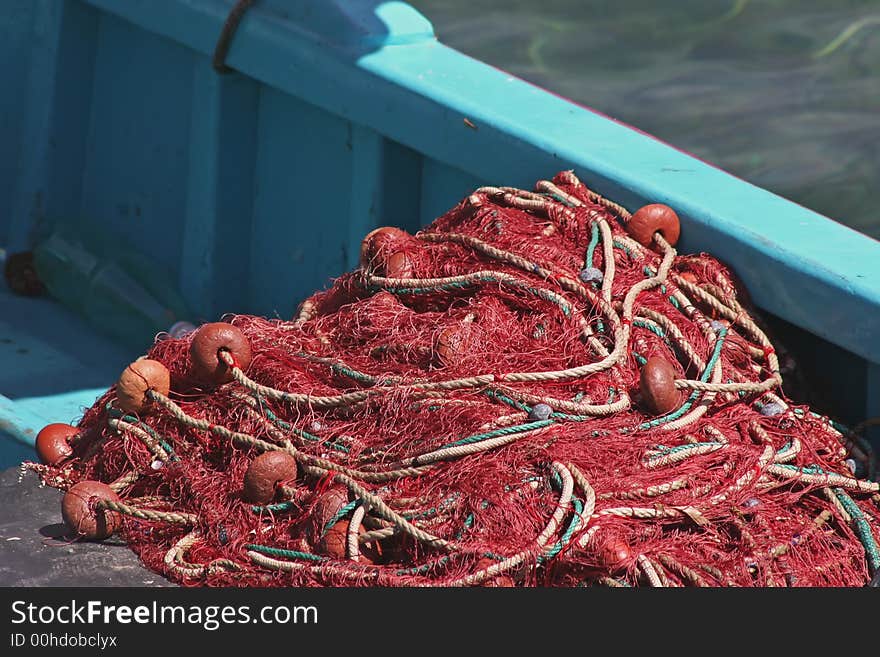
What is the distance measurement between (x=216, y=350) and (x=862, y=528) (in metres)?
1.46

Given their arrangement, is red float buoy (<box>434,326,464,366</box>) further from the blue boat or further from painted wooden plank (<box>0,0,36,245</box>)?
painted wooden plank (<box>0,0,36,245</box>)

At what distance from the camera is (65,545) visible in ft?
9.31

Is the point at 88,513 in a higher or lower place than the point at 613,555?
lower

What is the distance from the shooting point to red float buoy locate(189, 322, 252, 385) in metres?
2.97

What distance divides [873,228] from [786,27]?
186 cm

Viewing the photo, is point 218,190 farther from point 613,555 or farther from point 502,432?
point 613,555

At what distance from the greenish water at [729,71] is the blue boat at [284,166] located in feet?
7.22

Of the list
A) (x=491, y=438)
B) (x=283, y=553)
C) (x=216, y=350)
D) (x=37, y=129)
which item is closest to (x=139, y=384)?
(x=216, y=350)

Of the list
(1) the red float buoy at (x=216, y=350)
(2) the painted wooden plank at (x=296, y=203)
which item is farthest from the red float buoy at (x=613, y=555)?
(2) the painted wooden plank at (x=296, y=203)

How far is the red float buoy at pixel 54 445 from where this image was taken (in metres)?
3.21

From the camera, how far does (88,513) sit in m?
2.84

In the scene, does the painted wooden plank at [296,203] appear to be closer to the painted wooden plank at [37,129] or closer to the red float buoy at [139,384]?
the painted wooden plank at [37,129]

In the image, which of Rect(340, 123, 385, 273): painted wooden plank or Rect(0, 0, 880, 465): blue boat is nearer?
Rect(0, 0, 880, 465): blue boat

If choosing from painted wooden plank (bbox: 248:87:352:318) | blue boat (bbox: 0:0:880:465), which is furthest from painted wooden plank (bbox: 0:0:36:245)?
painted wooden plank (bbox: 248:87:352:318)
